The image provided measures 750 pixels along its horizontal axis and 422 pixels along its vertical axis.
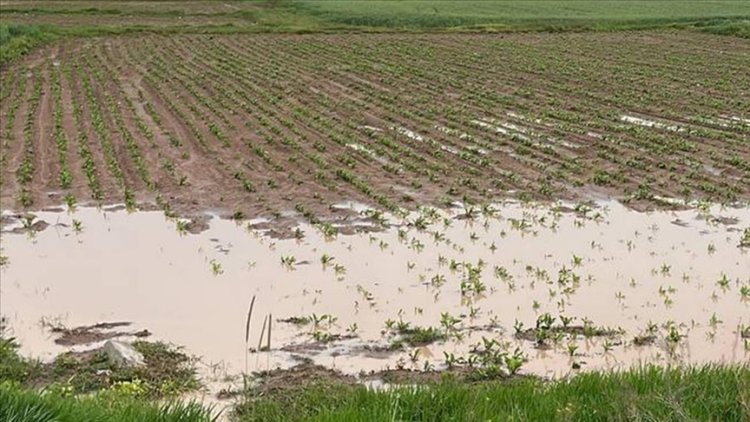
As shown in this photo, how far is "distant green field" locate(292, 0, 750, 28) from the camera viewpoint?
3544cm

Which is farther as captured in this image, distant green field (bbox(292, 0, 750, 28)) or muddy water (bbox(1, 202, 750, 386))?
distant green field (bbox(292, 0, 750, 28))

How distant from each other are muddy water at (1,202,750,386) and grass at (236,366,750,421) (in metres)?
1.79

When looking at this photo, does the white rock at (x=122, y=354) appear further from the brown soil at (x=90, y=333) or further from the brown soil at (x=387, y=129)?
the brown soil at (x=387, y=129)

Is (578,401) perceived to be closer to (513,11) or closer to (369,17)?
(369,17)

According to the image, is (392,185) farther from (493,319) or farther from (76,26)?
(76,26)

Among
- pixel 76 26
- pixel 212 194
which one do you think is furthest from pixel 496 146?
pixel 76 26

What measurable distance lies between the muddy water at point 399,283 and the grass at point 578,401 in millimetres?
1785

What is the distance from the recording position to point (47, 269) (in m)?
9.05

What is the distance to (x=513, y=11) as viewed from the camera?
39.5m

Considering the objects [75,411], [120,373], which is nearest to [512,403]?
[75,411]

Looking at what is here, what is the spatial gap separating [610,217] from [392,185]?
9.67 feet

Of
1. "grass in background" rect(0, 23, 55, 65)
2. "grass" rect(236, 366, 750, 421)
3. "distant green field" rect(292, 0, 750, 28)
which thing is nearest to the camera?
"grass" rect(236, 366, 750, 421)

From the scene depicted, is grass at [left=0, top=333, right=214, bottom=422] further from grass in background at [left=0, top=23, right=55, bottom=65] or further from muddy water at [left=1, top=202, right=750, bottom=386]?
grass in background at [left=0, top=23, right=55, bottom=65]

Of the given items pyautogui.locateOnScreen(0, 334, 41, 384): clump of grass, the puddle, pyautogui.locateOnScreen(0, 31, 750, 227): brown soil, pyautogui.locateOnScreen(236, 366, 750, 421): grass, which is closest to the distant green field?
pyautogui.locateOnScreen(0, 31, 750, 227): brown soil
